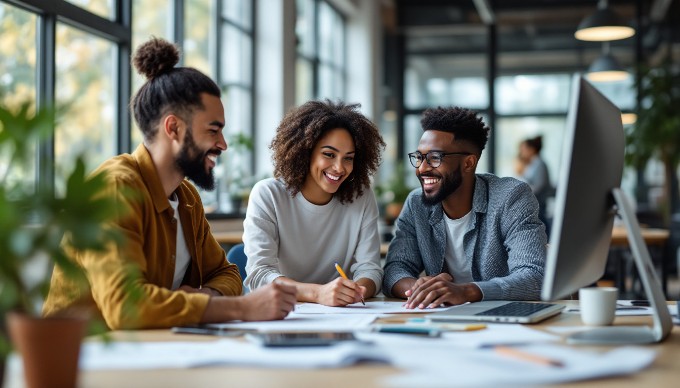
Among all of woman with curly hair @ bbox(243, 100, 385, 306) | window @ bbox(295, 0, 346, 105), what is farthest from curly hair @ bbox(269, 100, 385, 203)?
window @ bbox(295, 0, 346, 105)

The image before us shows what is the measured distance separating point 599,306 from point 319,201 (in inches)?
47.7

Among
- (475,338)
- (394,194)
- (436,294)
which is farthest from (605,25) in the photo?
(475,338)

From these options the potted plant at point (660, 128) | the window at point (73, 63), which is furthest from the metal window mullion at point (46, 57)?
the potted plant at point (660, 128)

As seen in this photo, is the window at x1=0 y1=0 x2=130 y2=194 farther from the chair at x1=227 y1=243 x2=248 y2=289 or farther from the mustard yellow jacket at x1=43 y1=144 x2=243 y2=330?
the mustard yellow jacket at x1=43 y1=144 x2=243 y2=330

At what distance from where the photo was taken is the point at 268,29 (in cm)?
727

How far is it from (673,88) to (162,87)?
836 cm

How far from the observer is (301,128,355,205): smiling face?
2.67 meters

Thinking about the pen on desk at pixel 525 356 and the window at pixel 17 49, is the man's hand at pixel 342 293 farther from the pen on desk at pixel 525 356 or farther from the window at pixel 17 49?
the window at pixel 17 49

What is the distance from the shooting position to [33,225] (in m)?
0.93

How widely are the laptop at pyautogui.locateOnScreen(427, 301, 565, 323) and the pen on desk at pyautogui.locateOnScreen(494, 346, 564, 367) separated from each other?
13.3 inches

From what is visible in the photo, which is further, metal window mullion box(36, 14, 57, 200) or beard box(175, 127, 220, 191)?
metal window mullion box(36, 14, 57, 200)

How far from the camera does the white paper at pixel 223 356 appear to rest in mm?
1263

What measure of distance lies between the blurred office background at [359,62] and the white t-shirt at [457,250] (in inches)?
84.6

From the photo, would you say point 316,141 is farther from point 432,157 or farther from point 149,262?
point 149,262
